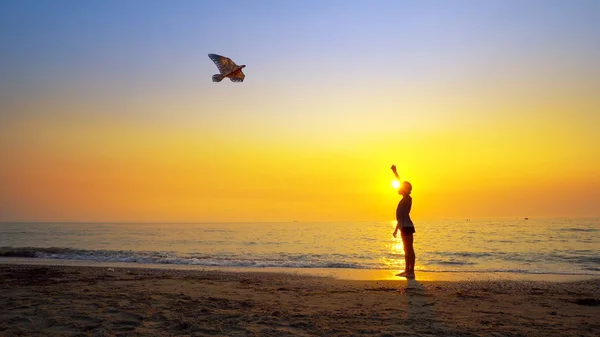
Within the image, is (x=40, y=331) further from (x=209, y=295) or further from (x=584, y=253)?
(x=584, y=253)

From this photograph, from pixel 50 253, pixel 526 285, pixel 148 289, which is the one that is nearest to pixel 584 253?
pixel 526 285

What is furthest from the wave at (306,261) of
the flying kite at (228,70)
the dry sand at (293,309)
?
the flying kite at (228,70)

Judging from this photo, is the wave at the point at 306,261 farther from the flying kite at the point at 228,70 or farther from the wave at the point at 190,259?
the flying kite at the point at 228,70

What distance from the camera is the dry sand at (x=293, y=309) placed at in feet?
17.6

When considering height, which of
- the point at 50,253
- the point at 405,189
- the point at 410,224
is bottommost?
the point at 50,253

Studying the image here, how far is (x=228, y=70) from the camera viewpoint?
10078 mm

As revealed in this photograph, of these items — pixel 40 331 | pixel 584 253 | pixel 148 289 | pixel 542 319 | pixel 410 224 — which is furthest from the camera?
pixel 584 253

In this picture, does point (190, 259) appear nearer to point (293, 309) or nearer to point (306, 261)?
point (306, 261)

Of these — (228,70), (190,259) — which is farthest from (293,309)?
(190,259)

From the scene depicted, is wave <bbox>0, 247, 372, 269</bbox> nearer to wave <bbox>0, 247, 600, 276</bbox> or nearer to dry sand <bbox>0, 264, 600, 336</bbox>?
wave <bbox>0, 247, 600, 276</bbox>

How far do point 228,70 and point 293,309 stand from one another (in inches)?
236

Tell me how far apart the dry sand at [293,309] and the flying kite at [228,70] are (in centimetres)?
485

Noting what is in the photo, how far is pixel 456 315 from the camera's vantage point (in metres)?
6.18

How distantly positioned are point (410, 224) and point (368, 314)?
17.0 feet
